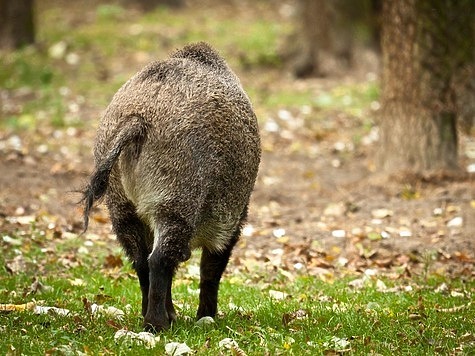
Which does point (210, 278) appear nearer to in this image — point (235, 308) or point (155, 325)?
point (235, 308)

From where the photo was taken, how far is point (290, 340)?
511 cm

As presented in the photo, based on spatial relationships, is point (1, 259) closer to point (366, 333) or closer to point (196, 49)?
point (196, 49)

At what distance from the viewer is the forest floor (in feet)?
A: 26.9

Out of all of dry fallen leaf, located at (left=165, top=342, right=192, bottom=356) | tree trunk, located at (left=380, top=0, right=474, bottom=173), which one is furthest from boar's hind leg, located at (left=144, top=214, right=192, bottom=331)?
tree trunk, located at (left=380, top=0, right=474, bottom=173)

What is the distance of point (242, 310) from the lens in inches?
240

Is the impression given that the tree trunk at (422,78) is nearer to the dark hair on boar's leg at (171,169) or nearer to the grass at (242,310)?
the grass at (242,310)

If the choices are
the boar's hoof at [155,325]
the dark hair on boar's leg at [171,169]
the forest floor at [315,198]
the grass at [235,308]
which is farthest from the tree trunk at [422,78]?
the boar's hoof at [155,325]

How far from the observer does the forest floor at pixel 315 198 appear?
819 cm

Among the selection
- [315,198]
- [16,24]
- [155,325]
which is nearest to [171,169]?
[155,325]

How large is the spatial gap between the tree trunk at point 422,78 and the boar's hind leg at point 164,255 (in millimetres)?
5875

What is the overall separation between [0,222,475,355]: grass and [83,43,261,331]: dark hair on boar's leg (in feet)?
1.39

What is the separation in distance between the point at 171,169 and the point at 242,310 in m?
1.49

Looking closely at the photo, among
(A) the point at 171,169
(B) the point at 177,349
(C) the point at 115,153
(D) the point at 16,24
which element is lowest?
(B) the point at 177,349

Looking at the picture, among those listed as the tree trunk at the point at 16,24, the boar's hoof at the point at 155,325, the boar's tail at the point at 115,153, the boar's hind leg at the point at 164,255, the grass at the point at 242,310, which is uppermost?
the tree trunk at the point at 16,24
